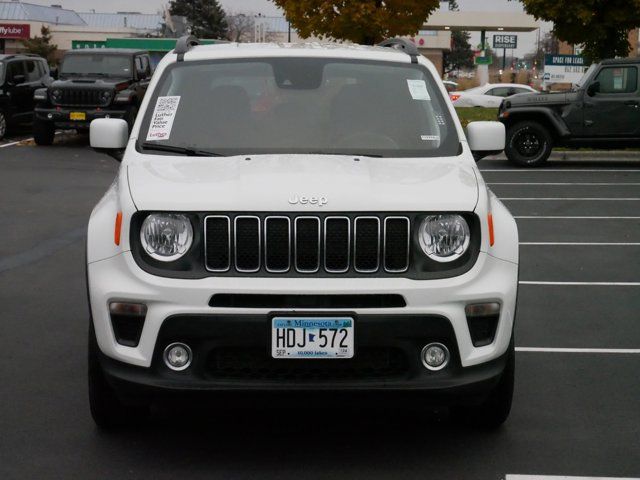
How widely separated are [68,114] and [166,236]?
1918 centimetres

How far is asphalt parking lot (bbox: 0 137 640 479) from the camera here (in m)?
4.93

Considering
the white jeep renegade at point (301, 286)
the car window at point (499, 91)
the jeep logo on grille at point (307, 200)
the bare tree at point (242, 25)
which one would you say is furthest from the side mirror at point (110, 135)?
the bare tree at point (242, 25)

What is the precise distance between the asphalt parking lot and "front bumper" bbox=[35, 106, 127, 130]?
12.9 m

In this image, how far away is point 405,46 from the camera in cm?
666

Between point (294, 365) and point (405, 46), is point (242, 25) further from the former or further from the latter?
point (294, 365)

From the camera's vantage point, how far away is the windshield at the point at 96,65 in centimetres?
2449

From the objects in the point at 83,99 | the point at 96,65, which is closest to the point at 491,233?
the point at 83,99

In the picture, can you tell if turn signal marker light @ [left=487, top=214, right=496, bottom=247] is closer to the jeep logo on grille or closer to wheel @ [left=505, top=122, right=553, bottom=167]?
the jeep logo on grille

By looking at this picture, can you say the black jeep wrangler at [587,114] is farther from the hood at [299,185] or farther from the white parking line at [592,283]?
the hood at [299,185]

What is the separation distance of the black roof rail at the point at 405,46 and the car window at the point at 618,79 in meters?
14.2

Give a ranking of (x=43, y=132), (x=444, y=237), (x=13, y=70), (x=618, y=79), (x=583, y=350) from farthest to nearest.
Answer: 1. (x=13, y=70)
2. (x=43, y=132)
3. (x=618, y=79)
4. (x=583, y=350)
5. (x=444, y=237)

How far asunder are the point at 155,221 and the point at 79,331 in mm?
2910

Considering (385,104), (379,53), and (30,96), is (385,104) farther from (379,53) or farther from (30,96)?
(30,96)

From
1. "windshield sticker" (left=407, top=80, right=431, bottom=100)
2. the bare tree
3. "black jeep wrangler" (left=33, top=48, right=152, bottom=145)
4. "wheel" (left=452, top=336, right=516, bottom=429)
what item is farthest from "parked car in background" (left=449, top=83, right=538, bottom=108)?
the bare tree
